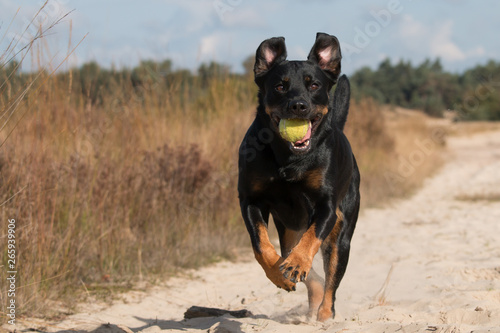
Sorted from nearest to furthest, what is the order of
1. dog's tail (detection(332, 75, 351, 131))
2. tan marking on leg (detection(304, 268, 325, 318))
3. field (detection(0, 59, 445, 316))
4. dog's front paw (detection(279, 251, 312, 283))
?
dog's front paw (detection(279, 251, 312, 283))
tan marking on leg (detection(304, 268, 325, 318))
field (detection(0, 59, 445, 316))
dog's tail (detection(332, 75, 351, 131))

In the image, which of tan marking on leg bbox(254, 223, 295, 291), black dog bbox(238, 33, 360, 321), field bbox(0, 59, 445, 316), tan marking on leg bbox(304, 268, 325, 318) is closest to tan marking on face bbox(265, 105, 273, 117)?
black dog bbox(238, 33, 360, 321)

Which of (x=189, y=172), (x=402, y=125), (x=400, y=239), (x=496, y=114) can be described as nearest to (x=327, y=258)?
(x=189, y=172)

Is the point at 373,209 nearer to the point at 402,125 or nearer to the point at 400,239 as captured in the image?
the point at 400,239

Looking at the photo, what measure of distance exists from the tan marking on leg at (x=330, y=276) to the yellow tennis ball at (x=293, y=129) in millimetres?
901

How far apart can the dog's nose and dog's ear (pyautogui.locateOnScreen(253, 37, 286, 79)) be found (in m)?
0.59

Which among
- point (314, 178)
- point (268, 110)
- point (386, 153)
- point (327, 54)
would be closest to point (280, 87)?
point (268, 110)

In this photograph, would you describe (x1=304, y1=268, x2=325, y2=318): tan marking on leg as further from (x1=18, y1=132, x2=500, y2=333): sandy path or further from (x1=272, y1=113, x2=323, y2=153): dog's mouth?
(x1=272, y1=113, x2=323, y2=153): dog's mouth

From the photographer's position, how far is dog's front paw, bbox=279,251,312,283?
3.02 m

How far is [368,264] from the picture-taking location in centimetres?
606

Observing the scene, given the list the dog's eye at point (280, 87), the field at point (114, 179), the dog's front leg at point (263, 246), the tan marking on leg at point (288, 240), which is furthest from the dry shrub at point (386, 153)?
the dog's front leg at point (263, 246)

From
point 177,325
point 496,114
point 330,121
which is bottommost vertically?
point 177,325

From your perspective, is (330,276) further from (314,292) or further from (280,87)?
(280,87)

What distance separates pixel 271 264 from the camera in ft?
10.4

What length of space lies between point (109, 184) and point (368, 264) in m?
2.91
